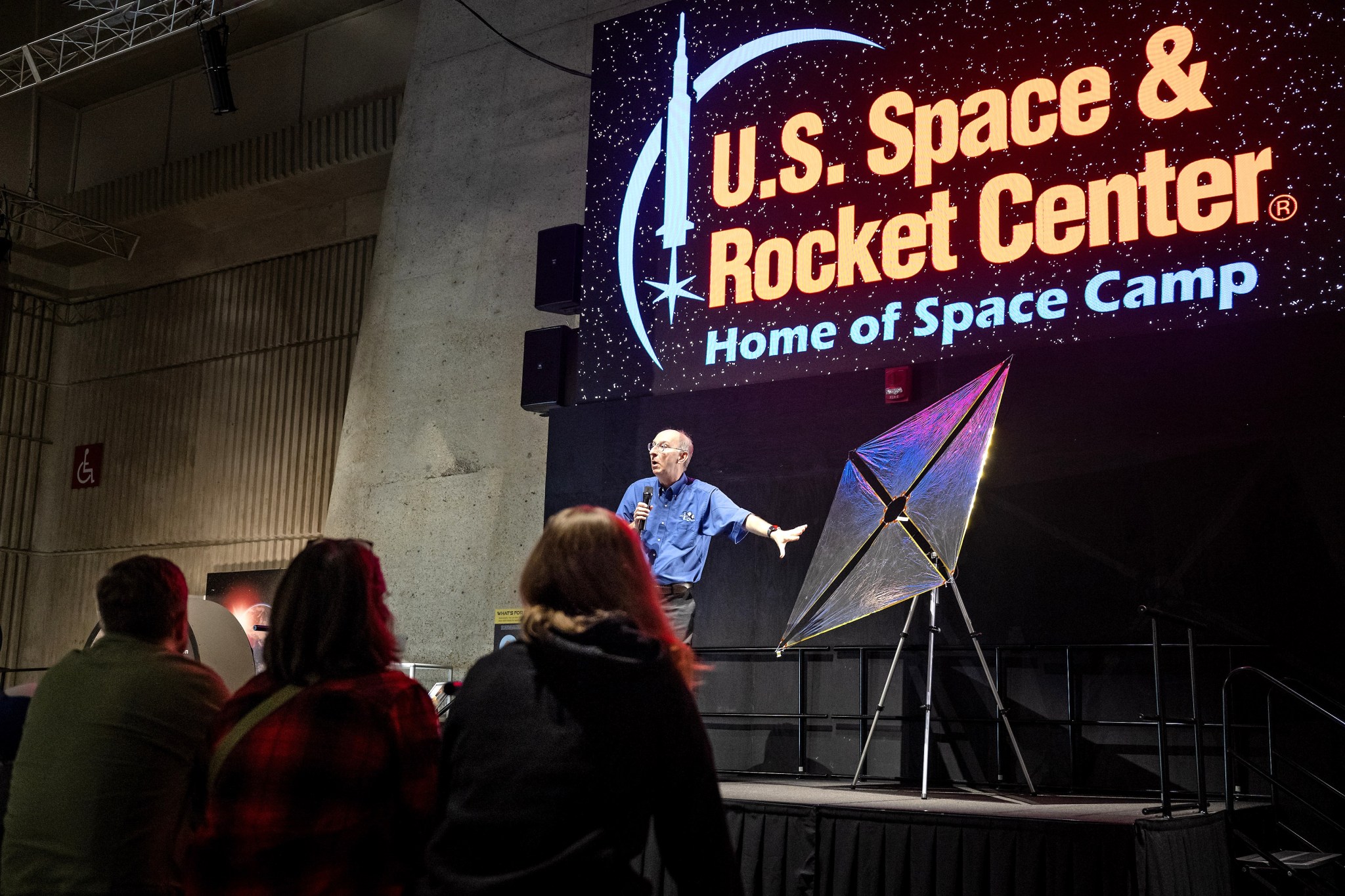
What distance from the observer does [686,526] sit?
665 centimetres

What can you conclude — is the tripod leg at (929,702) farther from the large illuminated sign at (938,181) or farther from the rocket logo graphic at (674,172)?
the rocket logo graphic at (674,172)

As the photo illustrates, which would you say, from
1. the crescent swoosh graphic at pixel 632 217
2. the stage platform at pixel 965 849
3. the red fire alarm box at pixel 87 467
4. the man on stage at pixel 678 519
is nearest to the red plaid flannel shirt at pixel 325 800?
the stage platform at pixel 965 849

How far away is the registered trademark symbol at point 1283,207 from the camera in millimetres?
5848

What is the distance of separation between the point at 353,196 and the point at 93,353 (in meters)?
4.13

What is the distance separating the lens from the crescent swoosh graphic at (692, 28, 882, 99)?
7.56 m

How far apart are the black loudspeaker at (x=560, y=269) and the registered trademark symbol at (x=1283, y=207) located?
422cm

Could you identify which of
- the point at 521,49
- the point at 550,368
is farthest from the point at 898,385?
the point at 521,49

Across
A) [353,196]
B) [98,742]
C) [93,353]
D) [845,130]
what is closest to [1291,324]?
[845,130]

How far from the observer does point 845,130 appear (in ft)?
24.1

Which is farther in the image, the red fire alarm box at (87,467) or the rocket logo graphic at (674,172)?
the red fire alarm box at (87,467)

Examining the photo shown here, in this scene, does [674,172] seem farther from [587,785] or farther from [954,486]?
[587,785]

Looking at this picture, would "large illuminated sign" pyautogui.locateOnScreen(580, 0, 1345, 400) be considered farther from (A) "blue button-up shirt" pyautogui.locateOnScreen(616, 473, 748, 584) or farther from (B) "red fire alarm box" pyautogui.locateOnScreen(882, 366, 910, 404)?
(A) "blue button-up shirt" pyautogui.locateOnScreen(616, 473, 748, 584)

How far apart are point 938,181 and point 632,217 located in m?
2.14

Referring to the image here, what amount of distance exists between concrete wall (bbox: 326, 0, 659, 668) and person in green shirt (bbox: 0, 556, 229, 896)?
19.3 ft
